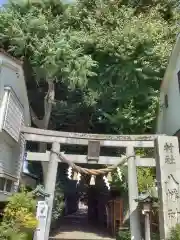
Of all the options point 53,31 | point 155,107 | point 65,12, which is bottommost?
point 155,107

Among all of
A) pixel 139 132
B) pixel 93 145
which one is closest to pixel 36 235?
pixel 93 145

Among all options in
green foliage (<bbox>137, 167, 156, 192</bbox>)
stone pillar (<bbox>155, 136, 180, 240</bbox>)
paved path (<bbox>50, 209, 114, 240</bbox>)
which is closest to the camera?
stone pillar (<bbox>155, 136, 180, 240</bbox>)

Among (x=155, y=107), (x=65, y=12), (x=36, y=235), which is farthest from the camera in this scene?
(x=65, y=12)

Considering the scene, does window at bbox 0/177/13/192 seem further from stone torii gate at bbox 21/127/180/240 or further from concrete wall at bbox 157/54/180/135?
concrete wall at bbox 157/54/180/135

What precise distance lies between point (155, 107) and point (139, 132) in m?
2.01

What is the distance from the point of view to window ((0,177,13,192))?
564 inches

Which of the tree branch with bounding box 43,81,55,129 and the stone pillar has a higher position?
the tree branch with bounding box 43,81,55,129

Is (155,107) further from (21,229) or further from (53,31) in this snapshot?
(21,229)

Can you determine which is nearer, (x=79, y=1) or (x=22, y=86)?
(x=22, y=86)

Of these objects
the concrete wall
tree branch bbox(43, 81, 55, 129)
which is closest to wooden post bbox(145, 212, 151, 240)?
the concrete wall

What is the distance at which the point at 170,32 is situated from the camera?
71.9 feet

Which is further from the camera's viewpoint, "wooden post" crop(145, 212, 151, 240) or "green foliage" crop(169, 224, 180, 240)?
"wooden post" crop(145, 212, 151, 240)

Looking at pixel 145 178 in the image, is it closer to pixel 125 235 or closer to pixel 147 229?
pixel 125 235

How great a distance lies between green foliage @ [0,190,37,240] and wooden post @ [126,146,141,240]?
15.3 ft
